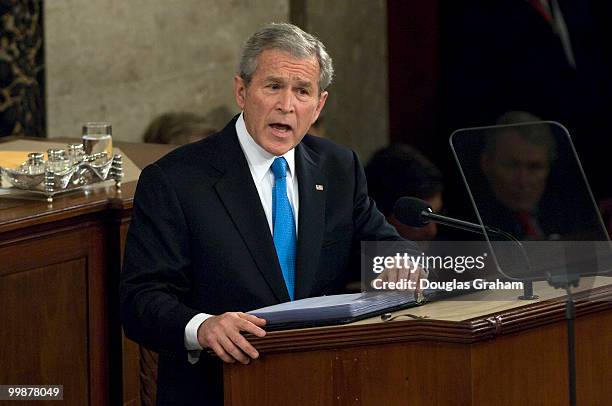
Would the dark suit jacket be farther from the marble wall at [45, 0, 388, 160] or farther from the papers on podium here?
the marble wall at [45, 0, 388, 160]

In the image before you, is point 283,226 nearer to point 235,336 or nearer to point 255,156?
point 255,156

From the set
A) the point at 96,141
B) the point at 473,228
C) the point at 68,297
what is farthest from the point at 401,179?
the point at 473,228

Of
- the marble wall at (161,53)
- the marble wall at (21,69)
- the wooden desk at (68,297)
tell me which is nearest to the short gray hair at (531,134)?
the wooden desk at (68,297)

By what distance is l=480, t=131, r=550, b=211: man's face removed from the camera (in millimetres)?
2836

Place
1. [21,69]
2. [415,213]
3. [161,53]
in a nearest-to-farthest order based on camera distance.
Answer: [415,213]
[21,69]
[161,53]

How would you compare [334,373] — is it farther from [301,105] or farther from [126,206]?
[126,206]

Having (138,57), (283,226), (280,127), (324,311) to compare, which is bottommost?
(324,311)

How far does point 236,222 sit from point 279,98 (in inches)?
12.3

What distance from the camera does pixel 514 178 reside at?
2801 millimetres

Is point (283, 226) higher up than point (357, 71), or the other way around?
point (357, 71)

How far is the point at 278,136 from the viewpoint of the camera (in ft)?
10.9

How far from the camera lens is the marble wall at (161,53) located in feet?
21.5

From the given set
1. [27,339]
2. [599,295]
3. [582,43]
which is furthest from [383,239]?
[582,43]

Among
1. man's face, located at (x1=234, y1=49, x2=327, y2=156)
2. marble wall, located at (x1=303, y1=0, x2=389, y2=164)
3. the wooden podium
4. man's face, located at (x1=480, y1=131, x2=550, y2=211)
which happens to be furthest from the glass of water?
marble wall, located at (x1=303, y1=0, x2=389, y2=164)
